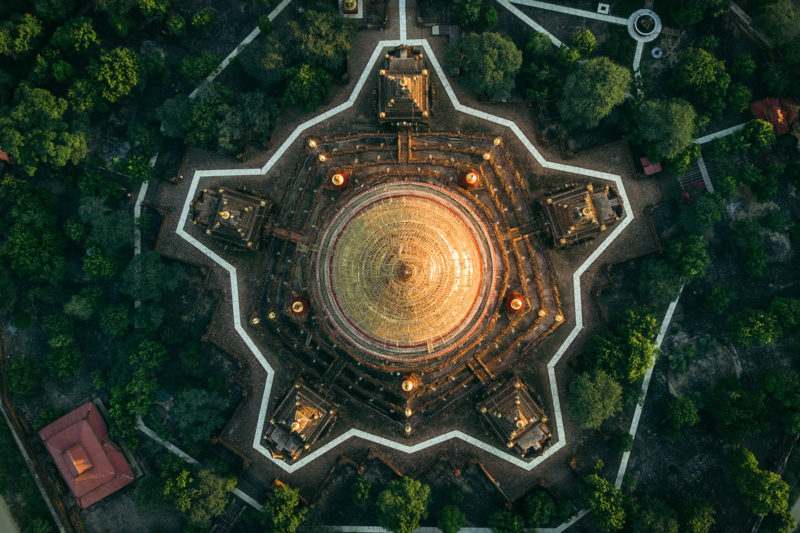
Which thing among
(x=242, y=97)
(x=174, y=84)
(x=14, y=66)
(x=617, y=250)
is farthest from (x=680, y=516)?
(x=14, y=66)

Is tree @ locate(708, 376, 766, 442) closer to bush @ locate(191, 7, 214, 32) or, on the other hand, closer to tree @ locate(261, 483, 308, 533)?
tree @ locate(261, 483, 308, 533)

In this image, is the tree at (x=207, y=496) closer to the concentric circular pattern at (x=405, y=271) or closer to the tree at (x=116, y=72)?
the concentric circular pattern at (x=405, y=271)

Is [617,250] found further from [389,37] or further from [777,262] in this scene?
[389,37]

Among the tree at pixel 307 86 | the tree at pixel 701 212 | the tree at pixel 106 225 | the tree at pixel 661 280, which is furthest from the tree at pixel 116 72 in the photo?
the tree at pixel 701 212

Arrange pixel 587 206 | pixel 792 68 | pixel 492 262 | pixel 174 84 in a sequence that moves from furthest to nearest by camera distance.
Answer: pixel 174 84, pixel 792 68, pixel 587 206, pixel 492 262

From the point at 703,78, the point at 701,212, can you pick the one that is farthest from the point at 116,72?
the point at 701,212
